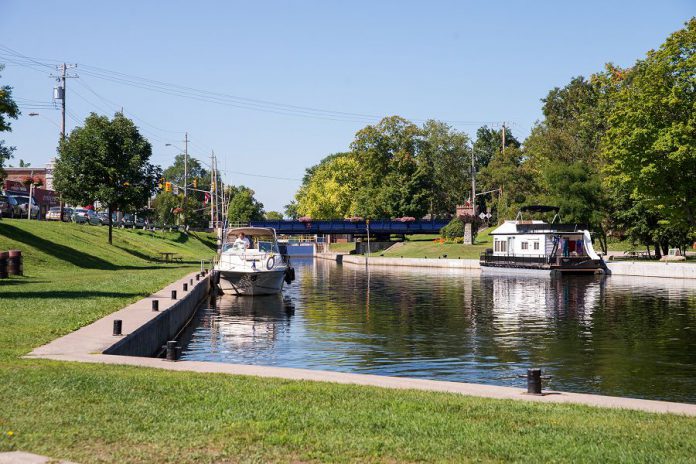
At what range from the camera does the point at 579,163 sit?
3177 inches

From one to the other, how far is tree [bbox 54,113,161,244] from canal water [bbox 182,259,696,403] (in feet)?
68.6

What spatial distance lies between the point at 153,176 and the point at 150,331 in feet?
148

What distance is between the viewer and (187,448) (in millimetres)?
8945

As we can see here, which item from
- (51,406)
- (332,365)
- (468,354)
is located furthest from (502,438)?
(468,354)

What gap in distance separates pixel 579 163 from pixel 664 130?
2459cm

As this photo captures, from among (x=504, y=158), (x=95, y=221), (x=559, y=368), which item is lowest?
(x=559, y=368)

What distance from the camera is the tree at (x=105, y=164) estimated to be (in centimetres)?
6206

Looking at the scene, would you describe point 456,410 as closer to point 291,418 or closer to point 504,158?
point 291,418

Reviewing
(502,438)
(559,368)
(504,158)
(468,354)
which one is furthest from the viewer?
(504,158)

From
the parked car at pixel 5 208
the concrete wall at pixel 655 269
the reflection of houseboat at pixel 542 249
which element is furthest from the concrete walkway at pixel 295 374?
the parked car at pixel 5 208

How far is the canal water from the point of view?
19719 mm

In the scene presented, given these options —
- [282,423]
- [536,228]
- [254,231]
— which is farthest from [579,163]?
[282,423]

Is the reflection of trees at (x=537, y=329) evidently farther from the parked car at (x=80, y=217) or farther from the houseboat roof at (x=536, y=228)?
the parked car at (x=80, y=217)

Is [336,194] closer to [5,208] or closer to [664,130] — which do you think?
[5,208]
